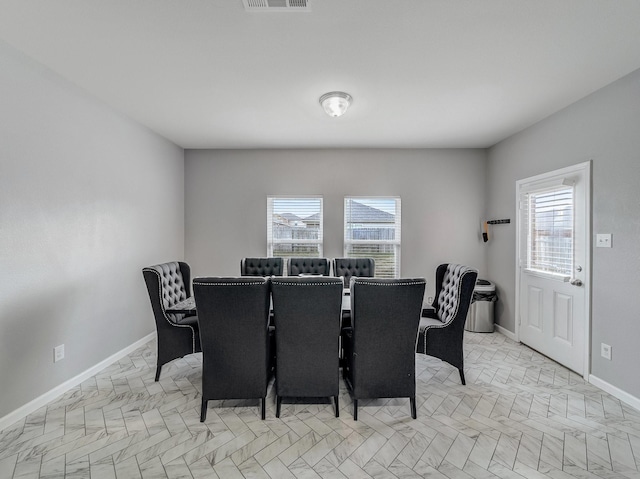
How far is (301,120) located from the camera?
10.9 ft

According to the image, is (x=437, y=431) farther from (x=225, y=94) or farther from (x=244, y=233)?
(x=244, y=233)

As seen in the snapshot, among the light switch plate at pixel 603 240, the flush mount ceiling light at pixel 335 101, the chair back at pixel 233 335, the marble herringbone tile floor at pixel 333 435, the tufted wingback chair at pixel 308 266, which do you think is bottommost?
the marble herringbone tile floor at pixel 333 435

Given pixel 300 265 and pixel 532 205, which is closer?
pixel 532 205

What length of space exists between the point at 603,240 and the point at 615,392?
1.26 meters

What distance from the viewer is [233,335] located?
6.54ft

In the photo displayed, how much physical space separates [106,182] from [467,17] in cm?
334

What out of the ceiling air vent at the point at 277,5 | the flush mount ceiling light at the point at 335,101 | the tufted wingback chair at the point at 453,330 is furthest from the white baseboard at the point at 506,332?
the ceiling air vent at the point at 277,5

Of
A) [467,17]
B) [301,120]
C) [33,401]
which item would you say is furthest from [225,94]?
[33,401]

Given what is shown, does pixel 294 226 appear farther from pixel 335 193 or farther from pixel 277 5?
pixel 277 5

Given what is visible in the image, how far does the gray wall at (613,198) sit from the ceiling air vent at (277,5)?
2614mm

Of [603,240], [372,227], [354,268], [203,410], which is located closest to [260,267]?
[354,268]

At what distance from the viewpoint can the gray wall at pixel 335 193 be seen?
14.5 feet

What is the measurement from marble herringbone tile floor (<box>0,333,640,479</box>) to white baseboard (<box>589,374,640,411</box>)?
6 centimetres

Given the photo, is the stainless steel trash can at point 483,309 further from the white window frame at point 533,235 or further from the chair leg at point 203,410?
the chair leg at point 203,410
